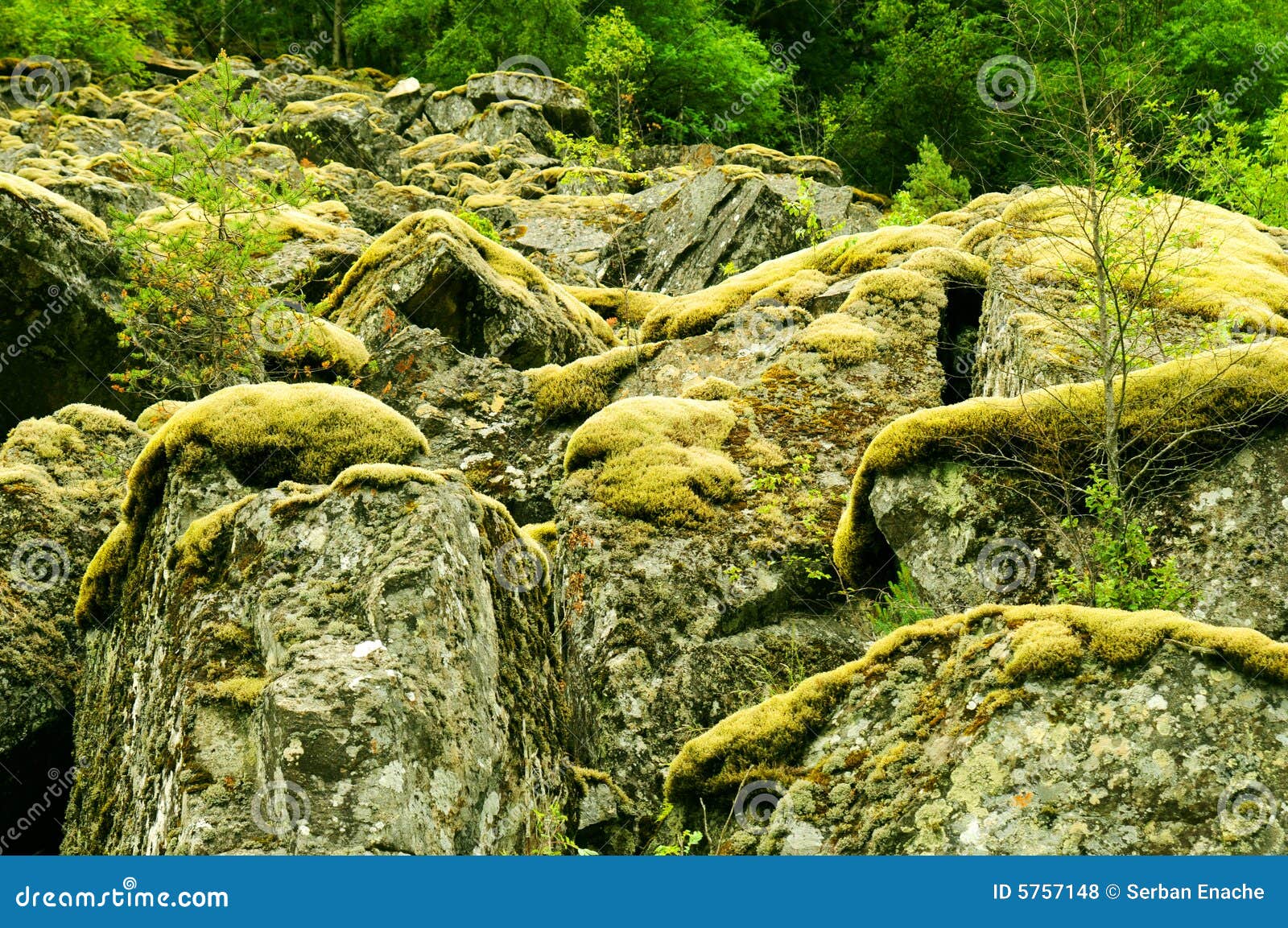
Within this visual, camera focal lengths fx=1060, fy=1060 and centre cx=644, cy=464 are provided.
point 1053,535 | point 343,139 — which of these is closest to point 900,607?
point 1053,535

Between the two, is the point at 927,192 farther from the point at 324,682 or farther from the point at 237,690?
the point at 324,682

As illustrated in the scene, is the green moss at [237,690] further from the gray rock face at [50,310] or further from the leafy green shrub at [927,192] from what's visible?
the leafy green shrub at [927,192]

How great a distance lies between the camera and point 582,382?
1497 cm

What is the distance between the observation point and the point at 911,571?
9648 millimetres

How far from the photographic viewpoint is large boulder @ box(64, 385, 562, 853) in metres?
6.75

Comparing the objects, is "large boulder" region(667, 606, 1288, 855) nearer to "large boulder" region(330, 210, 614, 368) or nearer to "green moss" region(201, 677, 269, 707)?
"green moss" region(201, 677, 269, 707)

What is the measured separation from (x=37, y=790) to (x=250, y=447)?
Result: 3955 millimetres

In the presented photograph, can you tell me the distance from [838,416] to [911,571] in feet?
12.4

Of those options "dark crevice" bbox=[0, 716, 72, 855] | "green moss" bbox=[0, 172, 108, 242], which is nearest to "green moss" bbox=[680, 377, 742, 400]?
"dark crevice" bbox=[0, 716, 72, 855]

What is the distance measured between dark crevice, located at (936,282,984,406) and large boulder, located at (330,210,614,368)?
5999mm

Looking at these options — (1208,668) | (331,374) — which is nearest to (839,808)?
(1208,668)

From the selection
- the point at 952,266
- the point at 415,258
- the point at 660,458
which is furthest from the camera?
the point at 415,258

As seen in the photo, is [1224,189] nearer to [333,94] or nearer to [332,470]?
[332,470]

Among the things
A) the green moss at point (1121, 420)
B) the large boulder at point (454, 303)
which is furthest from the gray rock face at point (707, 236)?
the green moss at point (1121, 420)
